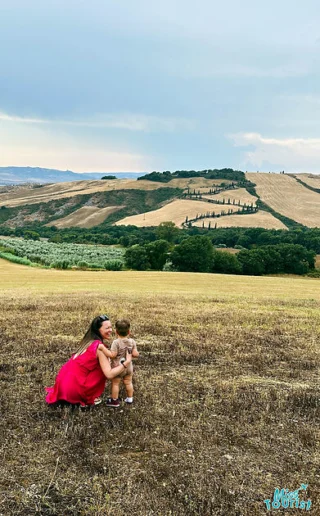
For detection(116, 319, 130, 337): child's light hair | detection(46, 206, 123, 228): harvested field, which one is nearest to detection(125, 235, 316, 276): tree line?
detection(116, 319, 130, 337): child's light hair

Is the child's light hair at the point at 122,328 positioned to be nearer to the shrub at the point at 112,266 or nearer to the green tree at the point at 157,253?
the shrub at the point at 112,266

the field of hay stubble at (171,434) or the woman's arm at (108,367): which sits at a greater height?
the woman's arm at (108,367)

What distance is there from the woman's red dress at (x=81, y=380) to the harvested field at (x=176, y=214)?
152m

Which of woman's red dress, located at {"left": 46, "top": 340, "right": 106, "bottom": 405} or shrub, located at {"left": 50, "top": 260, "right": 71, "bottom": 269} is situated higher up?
woman's red dress, located at {"left": 46, "top": 340, "right": 106, "bottom": 405}

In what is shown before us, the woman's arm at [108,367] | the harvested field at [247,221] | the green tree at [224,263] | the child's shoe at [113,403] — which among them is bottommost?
the green tree at [224,263]

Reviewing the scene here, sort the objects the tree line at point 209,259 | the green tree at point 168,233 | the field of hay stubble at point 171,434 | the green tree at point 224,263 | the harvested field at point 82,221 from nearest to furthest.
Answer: the field of hay stubble at point 171,434
the tree line at point 209,259
the green tree at point 224,263
the green tree at point 168,233
the harvested field at point 82,221

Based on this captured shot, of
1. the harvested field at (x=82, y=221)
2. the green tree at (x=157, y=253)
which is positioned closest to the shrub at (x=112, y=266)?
the green tree at (x=157, y=253)

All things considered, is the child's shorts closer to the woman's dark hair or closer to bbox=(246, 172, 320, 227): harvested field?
the woman's dark hair

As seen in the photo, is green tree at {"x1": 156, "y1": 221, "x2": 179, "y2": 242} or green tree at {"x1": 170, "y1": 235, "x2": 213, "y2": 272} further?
green tree at {"x1": 156, "y1": 221, "x2": 179, "y2": 242}

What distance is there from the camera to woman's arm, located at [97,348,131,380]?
23.4ft

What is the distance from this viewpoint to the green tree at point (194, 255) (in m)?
80.8

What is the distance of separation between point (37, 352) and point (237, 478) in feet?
23.4

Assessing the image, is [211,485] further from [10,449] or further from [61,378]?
[61,378]

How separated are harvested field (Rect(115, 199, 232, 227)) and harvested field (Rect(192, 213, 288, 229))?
35.1ft
